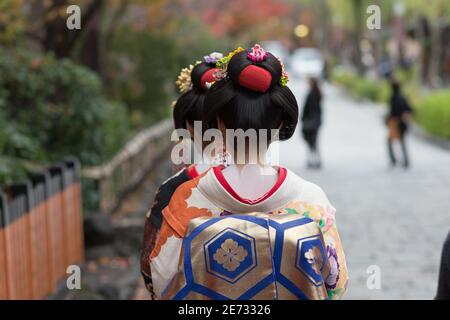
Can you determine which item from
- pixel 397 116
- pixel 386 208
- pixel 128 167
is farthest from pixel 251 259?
pixel 397 116

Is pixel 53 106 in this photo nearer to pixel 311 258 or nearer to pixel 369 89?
pixel 311 258

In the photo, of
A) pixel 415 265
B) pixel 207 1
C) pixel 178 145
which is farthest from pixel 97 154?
pixel 207 1

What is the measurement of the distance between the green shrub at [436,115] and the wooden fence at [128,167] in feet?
21.9

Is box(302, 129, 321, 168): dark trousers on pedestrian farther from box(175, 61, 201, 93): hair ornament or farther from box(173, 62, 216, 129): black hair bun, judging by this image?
box(173, 62, 216, 129): black hair bun

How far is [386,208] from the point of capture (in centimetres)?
1162

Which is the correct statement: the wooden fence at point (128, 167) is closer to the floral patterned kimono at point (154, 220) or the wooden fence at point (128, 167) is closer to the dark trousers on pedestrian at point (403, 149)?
the dark trousers on pedestrian at point (403, 149)

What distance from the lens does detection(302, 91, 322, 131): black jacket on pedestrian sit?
604 inches

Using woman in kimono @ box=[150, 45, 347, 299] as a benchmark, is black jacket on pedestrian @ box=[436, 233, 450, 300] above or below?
below

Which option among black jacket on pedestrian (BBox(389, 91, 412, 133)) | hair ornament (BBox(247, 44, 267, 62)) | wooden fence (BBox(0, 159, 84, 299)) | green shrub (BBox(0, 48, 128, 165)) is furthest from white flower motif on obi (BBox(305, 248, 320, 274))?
black jacket on pedestrian (BBox(389, 91, 412, 133))

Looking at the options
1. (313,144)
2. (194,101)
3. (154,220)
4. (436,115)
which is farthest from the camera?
(436,115)

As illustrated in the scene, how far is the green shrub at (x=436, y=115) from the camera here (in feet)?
65.9

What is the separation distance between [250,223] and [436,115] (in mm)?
18955
